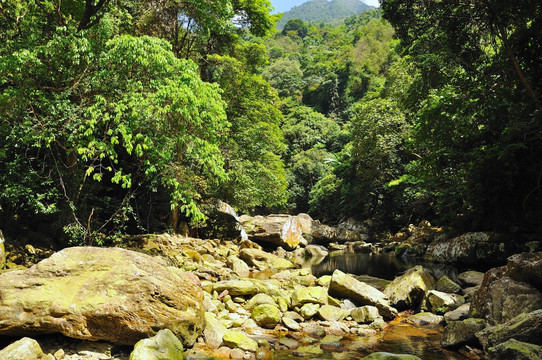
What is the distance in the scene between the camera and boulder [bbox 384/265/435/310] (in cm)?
866

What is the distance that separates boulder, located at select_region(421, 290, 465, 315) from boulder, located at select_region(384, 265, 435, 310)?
0.33 m

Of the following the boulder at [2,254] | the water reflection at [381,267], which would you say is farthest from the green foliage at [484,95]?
the boulder at [2,254]

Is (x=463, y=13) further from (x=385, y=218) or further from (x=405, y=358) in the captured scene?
(x=385, y=218)

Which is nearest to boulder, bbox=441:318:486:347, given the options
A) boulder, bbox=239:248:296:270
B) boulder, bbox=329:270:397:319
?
boulder, bbox=329:270:397:319

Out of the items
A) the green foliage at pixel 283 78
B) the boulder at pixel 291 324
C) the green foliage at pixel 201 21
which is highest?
the green foliage at pixel 283 78

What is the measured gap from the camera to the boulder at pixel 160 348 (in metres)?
4.71

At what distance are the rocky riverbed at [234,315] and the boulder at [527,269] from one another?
0.06ft

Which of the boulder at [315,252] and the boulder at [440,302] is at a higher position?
the boulder at [440,302]

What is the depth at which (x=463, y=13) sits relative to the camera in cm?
1052

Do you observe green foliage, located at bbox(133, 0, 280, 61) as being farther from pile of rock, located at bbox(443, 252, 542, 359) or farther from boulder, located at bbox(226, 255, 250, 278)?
pile of rock, located at bbox(443, 252, 542, 359)

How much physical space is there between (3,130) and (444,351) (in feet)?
34.0

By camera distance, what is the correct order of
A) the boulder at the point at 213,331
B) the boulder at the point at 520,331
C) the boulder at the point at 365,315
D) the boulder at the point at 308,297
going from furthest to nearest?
the boulder at the point at 308,297 → the boulder at the point at 365,315 → the boulder at the point at 213,331 → the boulder at the point at 520,331

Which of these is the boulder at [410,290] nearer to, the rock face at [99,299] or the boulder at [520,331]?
the boulder at [520,331]

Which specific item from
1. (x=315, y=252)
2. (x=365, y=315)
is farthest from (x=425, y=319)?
(x=315, y=252)
